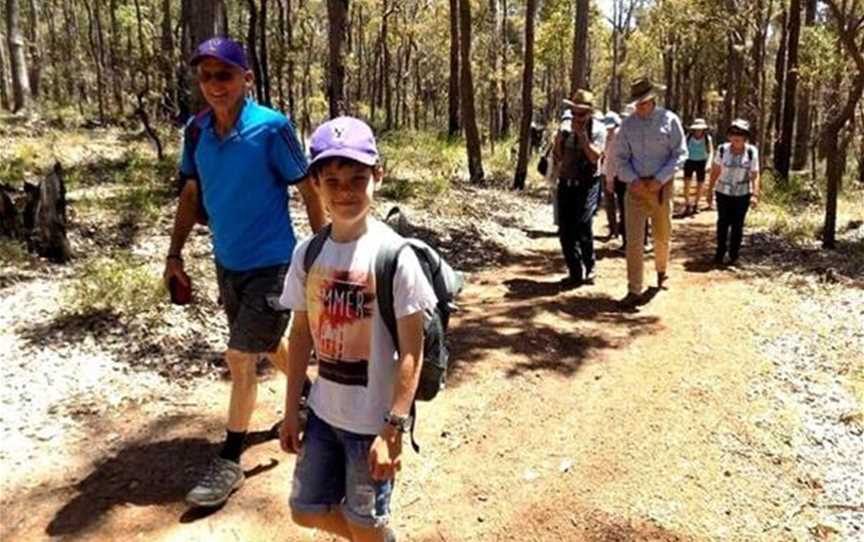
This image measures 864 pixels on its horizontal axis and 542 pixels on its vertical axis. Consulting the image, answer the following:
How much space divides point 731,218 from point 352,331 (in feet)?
25.2

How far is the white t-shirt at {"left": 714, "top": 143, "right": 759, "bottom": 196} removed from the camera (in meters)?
9.14

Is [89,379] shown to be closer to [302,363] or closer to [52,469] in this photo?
[52,469]

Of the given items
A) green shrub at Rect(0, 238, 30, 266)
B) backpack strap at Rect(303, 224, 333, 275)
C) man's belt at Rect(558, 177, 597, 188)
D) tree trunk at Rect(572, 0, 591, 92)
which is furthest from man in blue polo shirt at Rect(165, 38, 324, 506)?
tree trunk at Rect(572, 0, 591, 92)

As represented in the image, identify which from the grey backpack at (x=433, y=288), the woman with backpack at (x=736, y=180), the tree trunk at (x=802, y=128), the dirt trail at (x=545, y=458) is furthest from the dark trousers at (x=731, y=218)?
the tree trunk at (x=802, y=128)

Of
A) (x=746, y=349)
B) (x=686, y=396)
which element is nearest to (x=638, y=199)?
(x=746, y=349)

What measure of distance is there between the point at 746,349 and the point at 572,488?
2.82m

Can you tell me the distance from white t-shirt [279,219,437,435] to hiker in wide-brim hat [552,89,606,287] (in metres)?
5.55

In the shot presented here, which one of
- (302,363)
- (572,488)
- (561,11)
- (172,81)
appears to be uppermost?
(561,11)

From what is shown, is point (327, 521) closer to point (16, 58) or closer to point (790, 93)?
point (790, 93)

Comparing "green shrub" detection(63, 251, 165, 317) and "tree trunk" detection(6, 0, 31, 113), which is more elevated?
"tree trunk" detection(6, 0, 31, 113)

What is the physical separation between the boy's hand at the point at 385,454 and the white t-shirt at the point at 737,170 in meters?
7.68

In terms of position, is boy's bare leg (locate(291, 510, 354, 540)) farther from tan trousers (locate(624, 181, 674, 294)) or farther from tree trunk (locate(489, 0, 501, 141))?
tree trunk (locate(489, 0, 501, 141))

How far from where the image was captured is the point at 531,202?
47.0 feet

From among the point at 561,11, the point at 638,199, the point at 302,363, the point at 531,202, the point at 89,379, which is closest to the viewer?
the point at 302,363
